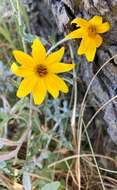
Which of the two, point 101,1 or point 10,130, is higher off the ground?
point 101,1

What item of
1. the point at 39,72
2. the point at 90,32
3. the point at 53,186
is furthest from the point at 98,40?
the point at 53,186

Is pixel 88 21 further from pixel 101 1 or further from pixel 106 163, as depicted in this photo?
pixel 106 163

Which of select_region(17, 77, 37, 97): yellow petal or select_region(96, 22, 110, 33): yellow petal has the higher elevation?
select_region(96, 22, 110, 33): yellow petal

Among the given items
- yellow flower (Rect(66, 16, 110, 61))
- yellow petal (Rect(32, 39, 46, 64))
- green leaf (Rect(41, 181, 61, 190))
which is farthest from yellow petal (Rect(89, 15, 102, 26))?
green leaf (Rect(41, 181, 61, 190))

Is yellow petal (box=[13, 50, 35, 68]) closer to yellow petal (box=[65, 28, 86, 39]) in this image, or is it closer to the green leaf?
yellow petal (box=[65, 28, 86, 39])

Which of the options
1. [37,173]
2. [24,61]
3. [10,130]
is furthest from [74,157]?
[24,61]

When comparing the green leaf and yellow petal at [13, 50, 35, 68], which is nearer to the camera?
yellow petal at [13, 50, 35, 68]
